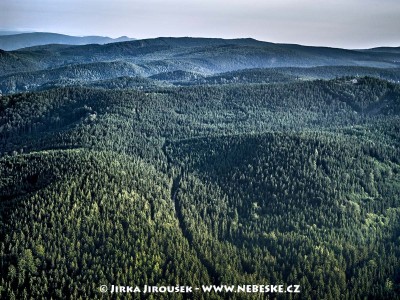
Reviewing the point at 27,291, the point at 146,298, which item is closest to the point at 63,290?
the point at 27,291

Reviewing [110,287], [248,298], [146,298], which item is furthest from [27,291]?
[248,298]

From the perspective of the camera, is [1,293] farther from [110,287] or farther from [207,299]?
[207,299]

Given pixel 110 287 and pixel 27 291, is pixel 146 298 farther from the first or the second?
pixel 27 291

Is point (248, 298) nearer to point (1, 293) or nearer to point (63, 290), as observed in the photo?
point (63, 290)

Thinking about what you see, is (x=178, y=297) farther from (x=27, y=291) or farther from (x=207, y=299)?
(x=27, y=291)

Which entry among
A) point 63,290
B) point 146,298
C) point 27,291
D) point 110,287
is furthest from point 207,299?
point 27,291

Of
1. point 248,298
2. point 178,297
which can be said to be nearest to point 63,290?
point 178,297
